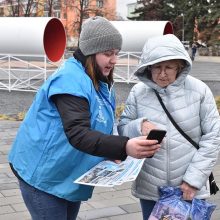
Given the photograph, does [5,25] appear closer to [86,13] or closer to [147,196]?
[147,196]

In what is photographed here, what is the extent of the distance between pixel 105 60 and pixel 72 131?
0.37 meters

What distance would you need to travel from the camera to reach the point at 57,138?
6.91 feet

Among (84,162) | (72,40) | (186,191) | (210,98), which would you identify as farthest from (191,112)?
(72,40)

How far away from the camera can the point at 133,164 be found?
2273 millimetres

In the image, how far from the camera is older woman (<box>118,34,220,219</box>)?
2.44 metres

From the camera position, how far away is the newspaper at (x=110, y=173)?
81.4 inches

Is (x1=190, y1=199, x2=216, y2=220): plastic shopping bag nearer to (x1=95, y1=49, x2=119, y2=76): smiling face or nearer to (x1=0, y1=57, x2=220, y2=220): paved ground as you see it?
(x1=95, y1=49, x2=119, y2=76): smiling face

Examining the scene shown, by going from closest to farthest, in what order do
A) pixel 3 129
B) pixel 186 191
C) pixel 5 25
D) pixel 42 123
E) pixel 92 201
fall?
pixel 42 123
pixel 186 191
pixel 92 201
pixel 3 129
pixel 5 25

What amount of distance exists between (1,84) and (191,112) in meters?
12.9

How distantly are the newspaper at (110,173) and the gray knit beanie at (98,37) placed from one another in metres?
0.53

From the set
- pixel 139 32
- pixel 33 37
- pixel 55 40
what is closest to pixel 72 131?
pixel 33 37

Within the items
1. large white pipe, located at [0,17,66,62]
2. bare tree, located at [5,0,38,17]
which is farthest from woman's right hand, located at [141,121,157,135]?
bare tree, located at [5,0,38,17]

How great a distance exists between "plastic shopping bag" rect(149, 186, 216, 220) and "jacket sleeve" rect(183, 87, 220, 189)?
0.12m


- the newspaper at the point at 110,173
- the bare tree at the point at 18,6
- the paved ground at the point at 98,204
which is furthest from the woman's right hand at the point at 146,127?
the bare tree at the point at 18,6
